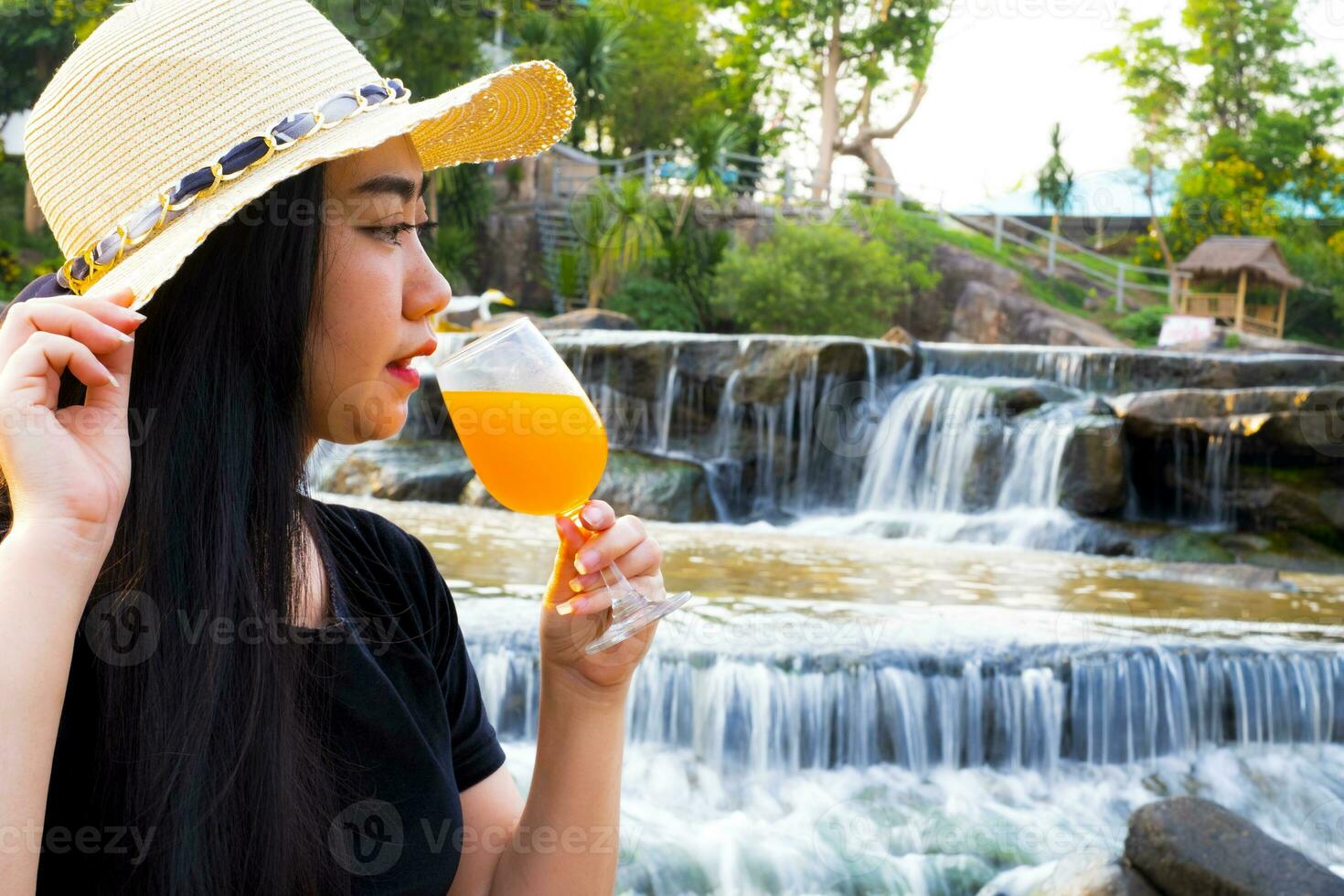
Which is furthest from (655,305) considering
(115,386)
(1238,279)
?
(115,386)

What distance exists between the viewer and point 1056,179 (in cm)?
3133

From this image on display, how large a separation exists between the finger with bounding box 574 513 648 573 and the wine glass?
2 cm

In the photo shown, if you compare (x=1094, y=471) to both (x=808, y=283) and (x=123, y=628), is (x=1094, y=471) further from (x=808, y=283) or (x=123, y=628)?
(x=808, y=283)

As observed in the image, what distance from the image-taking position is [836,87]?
29.2m

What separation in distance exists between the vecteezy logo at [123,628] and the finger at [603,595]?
0.44 meters

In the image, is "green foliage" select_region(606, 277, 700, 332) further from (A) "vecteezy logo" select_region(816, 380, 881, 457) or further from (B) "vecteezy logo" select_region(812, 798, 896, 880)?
(B) "vecteezy logo" select_region(812, 798, 896, 880)

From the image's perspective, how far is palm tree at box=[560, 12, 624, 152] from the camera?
2497cm

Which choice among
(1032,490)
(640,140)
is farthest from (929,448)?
(640,140)

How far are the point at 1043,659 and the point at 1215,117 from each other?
2616 cm

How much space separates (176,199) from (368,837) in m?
0.71

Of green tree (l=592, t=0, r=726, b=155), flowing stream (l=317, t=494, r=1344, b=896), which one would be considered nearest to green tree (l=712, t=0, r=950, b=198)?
green tree (l=592, t=0, r=726, b=155)

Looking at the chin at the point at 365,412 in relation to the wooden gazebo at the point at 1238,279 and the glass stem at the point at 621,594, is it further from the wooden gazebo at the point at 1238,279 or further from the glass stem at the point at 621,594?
the wooden gazebo at the point at 1238,279

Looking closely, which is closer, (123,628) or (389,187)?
(123,628)

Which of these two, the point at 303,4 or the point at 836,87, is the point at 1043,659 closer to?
the point at 303,4
